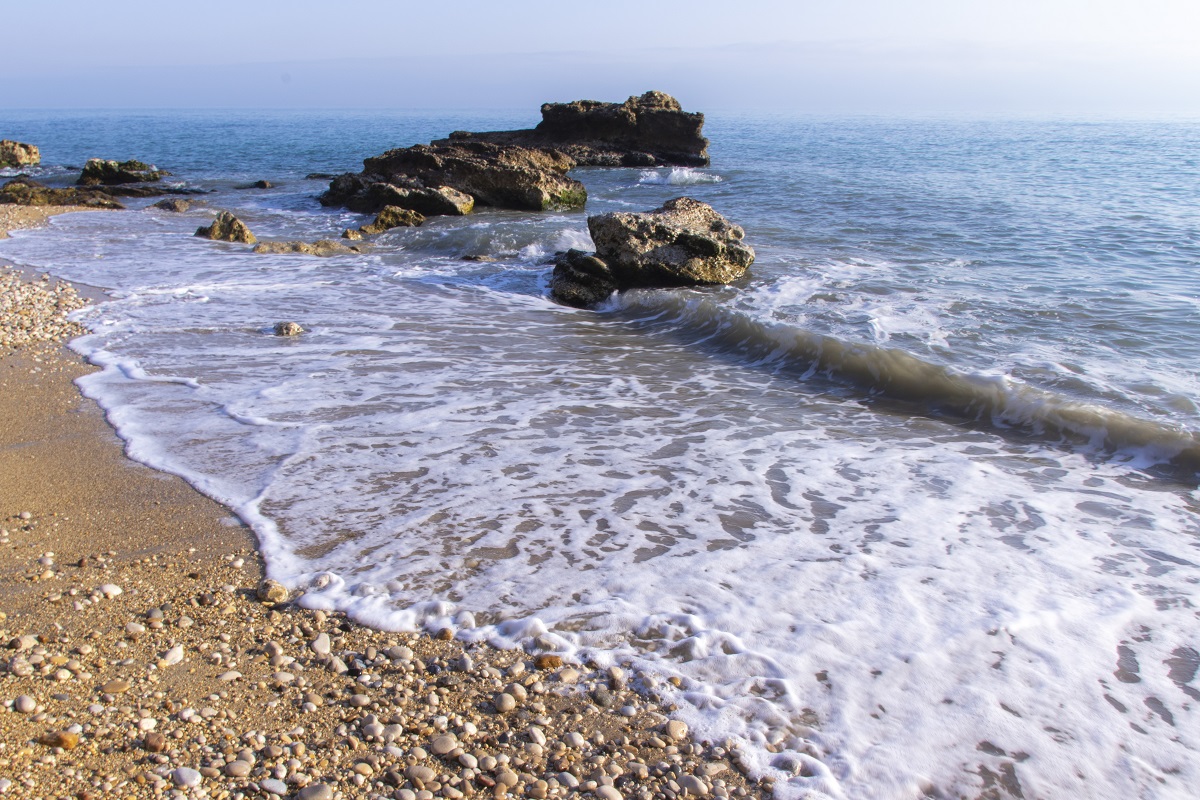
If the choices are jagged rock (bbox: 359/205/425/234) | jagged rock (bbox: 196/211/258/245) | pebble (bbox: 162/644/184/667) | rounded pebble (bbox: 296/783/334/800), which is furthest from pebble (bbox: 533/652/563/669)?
jagged rock (bbox: 359/205/425/234)

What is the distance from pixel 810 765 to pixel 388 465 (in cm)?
341

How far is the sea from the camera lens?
3.34 meters

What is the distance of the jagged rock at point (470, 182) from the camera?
802 inches

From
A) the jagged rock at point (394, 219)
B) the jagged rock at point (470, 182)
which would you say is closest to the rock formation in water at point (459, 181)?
the jagged rock at point (470, 182)

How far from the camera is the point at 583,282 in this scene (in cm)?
1134

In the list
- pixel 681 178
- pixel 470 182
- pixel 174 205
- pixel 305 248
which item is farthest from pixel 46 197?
pixel 681 178

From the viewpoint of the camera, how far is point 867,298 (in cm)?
1064

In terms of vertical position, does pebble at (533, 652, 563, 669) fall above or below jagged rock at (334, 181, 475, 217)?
below

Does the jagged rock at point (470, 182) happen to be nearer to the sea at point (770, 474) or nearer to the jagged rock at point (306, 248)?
the jagged rock at point (306, 248)

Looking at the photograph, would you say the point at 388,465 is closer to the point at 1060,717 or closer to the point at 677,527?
the point at 677,527

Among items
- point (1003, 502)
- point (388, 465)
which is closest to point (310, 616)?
point (388, 465)

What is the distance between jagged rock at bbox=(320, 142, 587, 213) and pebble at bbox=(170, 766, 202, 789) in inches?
704

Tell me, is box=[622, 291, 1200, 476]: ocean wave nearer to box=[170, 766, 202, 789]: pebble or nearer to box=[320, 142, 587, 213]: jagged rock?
box=[170, 766, 202, 789]: pebble

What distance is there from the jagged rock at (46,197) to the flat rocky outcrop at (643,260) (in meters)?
14.3
